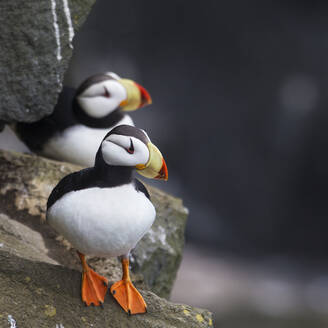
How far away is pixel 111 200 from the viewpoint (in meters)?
2.02

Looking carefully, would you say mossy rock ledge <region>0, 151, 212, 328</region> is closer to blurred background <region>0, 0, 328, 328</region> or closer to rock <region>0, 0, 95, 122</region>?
rock <region>0, 0, 95, 122</region>

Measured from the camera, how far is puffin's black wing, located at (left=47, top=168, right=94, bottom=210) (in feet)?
6.86

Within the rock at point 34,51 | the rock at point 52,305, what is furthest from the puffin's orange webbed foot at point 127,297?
the rock at point 34,51

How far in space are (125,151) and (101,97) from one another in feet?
5.42

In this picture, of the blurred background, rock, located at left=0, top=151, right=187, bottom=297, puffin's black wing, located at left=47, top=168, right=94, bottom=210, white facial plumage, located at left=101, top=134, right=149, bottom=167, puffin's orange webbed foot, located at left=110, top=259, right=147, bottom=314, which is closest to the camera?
white facial plumage, located at left=101, top=134, right=149, bottom=167

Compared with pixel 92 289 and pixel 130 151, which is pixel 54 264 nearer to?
pixel 92 289

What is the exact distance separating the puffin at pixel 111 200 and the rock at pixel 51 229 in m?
0.56

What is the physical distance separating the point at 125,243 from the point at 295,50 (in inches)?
236

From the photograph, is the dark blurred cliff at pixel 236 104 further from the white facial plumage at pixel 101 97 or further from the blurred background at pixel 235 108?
the white facial plumage at pixel 101 97

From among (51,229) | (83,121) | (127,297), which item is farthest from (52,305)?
(83,121)

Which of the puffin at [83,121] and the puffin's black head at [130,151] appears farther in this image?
the puffin at [83,121]

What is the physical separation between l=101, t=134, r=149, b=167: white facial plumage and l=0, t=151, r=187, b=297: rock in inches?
31.4

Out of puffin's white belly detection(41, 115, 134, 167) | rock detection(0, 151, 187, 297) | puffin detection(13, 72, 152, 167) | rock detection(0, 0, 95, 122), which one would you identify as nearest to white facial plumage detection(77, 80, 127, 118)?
puffin detection(13, 72, 152, 167)

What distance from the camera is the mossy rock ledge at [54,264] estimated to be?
6.86ft
